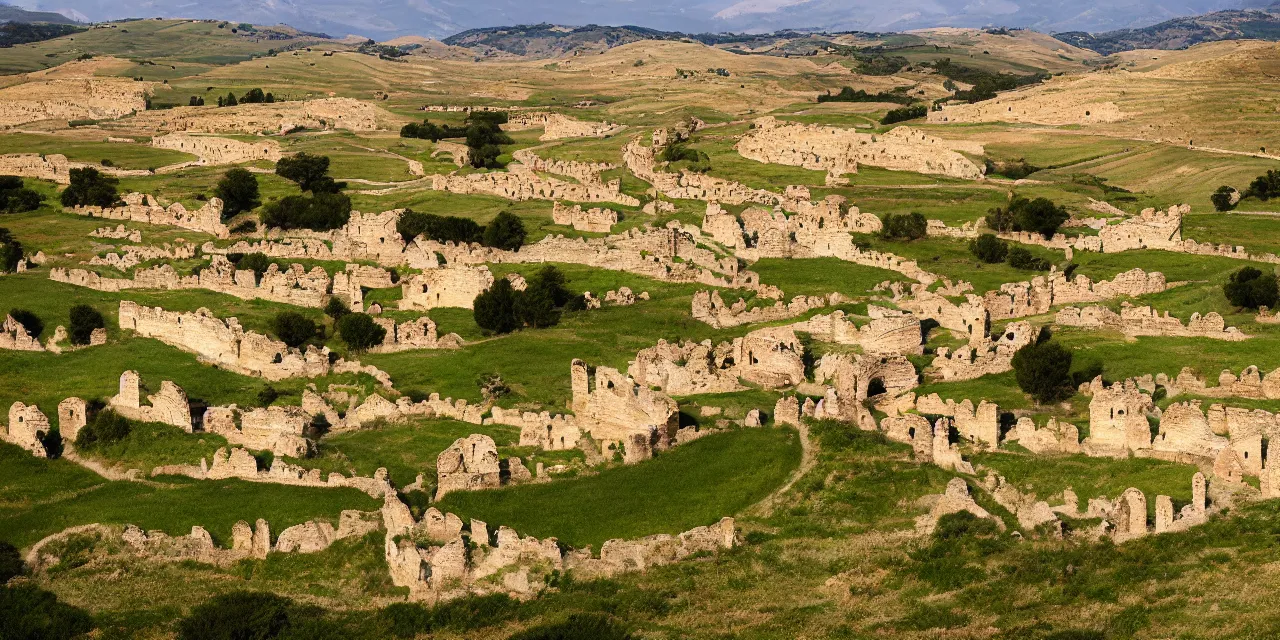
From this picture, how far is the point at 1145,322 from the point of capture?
155 feet

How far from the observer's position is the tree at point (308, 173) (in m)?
81.6

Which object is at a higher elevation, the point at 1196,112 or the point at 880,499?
the point at 1196,112

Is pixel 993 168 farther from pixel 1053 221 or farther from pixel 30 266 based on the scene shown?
pixel 30 266

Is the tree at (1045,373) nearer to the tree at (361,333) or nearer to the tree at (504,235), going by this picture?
the tree at (361,333)

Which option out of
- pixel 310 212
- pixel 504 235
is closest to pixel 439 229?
pixel 504 235

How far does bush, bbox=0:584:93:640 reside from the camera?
29688 millimetres

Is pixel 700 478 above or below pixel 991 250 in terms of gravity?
below

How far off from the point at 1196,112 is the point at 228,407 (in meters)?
88.9

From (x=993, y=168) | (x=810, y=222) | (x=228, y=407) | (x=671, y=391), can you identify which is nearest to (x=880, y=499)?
(x=671, y=391)

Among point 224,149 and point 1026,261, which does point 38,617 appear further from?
point 224,149

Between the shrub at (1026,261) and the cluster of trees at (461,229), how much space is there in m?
23.0

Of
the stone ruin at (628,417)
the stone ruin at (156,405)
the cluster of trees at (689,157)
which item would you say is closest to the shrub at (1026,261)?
the stone ruin at (628,417)

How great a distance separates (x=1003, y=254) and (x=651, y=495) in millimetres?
34759

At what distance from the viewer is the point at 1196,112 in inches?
4245
